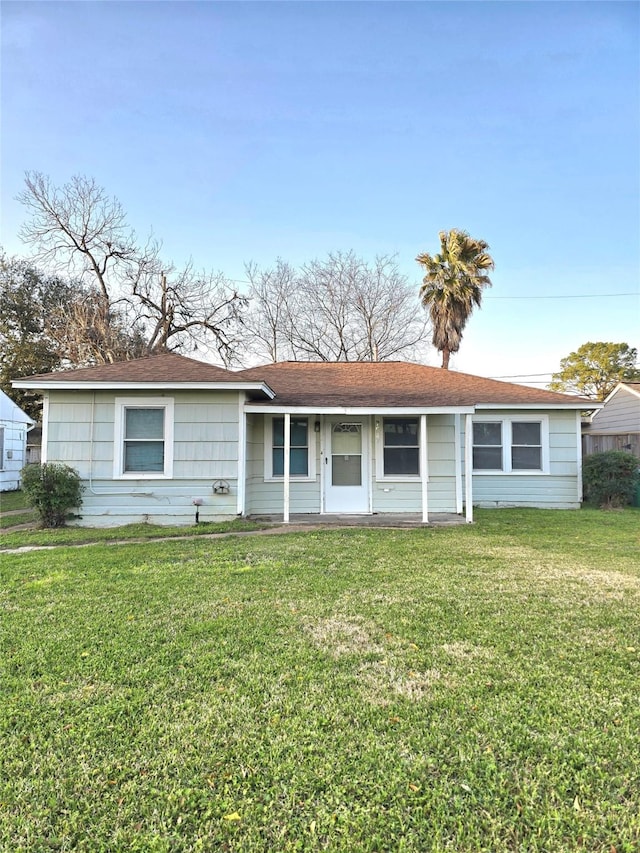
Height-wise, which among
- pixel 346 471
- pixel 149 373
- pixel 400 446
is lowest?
pixel 346 471

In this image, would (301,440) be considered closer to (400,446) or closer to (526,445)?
(400,446)

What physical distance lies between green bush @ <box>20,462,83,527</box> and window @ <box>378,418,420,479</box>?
245 inches

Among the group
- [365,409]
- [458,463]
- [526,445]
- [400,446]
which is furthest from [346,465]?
[526,445]

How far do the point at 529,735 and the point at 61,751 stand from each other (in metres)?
2.30

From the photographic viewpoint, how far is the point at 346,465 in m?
9.98

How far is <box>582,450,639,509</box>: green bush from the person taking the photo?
10.8 metres

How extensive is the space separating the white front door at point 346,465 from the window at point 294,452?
419 mm

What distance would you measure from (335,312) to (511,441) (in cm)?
Result: 1536

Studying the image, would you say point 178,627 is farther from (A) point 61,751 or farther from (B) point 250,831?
(B) point 250,831

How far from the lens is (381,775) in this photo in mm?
1997

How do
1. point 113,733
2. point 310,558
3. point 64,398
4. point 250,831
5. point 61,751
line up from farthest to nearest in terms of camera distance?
1. point 64,398
2. point 310,558
3. point 113,733
4. point 61,751
5. point 250,831

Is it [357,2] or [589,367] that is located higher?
[357,2]

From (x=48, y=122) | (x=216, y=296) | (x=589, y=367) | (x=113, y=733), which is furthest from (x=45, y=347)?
(x=589, y=367)

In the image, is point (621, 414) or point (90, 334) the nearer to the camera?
point (621, 414)
